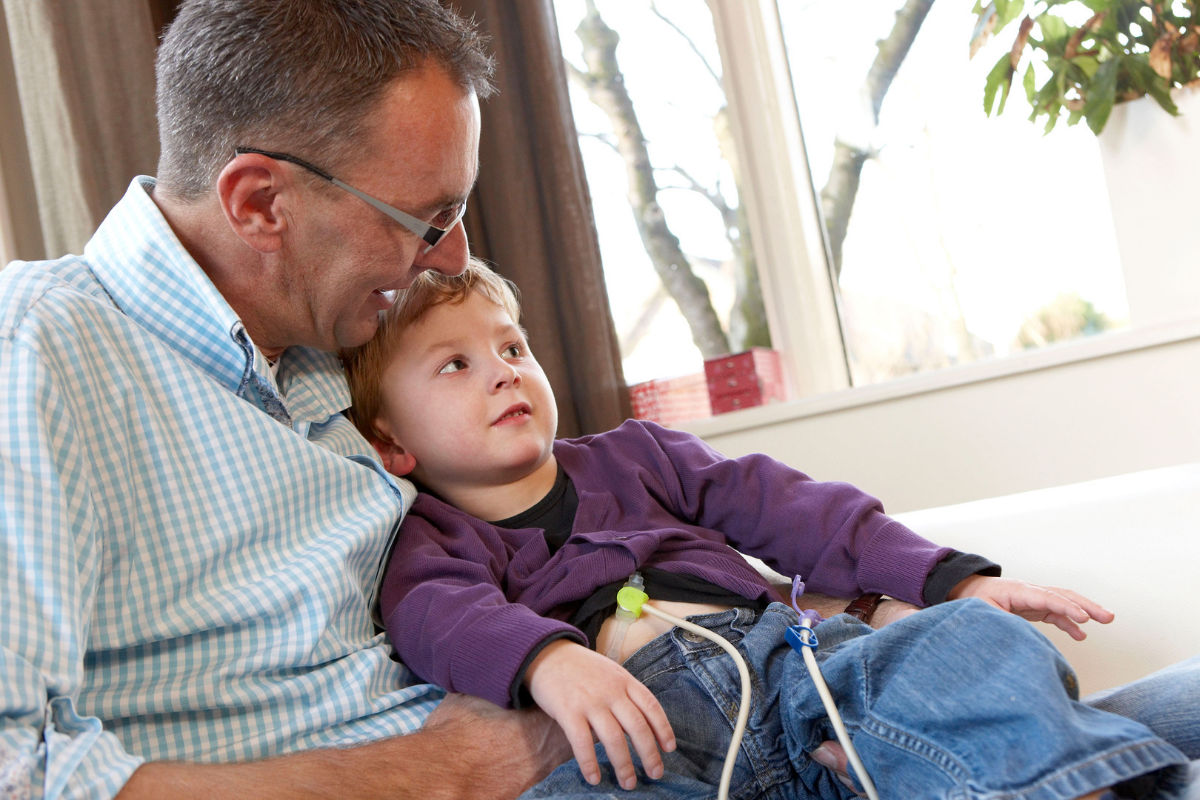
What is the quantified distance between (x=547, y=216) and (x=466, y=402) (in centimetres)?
120

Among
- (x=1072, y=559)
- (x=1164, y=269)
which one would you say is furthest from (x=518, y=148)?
(x=1072, y=559)

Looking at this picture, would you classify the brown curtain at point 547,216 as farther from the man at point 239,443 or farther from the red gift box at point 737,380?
the man at point 239,443

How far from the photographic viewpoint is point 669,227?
2.82m

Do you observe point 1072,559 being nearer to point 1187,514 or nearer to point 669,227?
point 1187,514

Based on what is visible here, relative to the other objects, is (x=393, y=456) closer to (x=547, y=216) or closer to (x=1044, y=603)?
(x=1044, y=603)

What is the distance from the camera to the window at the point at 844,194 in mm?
2461

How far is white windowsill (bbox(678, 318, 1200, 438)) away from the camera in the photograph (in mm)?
2121

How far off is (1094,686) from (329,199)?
112 centimetres

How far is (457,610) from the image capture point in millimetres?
1177

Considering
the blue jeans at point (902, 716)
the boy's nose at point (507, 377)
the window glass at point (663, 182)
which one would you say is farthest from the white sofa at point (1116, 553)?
the window glass at point (663, 182)

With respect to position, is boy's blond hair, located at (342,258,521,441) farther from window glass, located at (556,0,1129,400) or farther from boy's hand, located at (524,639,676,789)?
window glass, located at (556,0,1129,400)

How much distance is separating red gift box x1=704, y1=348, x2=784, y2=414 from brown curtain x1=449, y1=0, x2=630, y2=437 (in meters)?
0.24

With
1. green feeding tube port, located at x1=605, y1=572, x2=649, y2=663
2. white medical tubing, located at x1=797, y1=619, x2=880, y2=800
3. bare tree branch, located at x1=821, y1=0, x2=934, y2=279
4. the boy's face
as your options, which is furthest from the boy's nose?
bare tree branch, located at x1=821, y1=0, x2=934, y2=279

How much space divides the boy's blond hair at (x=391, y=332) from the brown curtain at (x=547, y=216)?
0.97m
